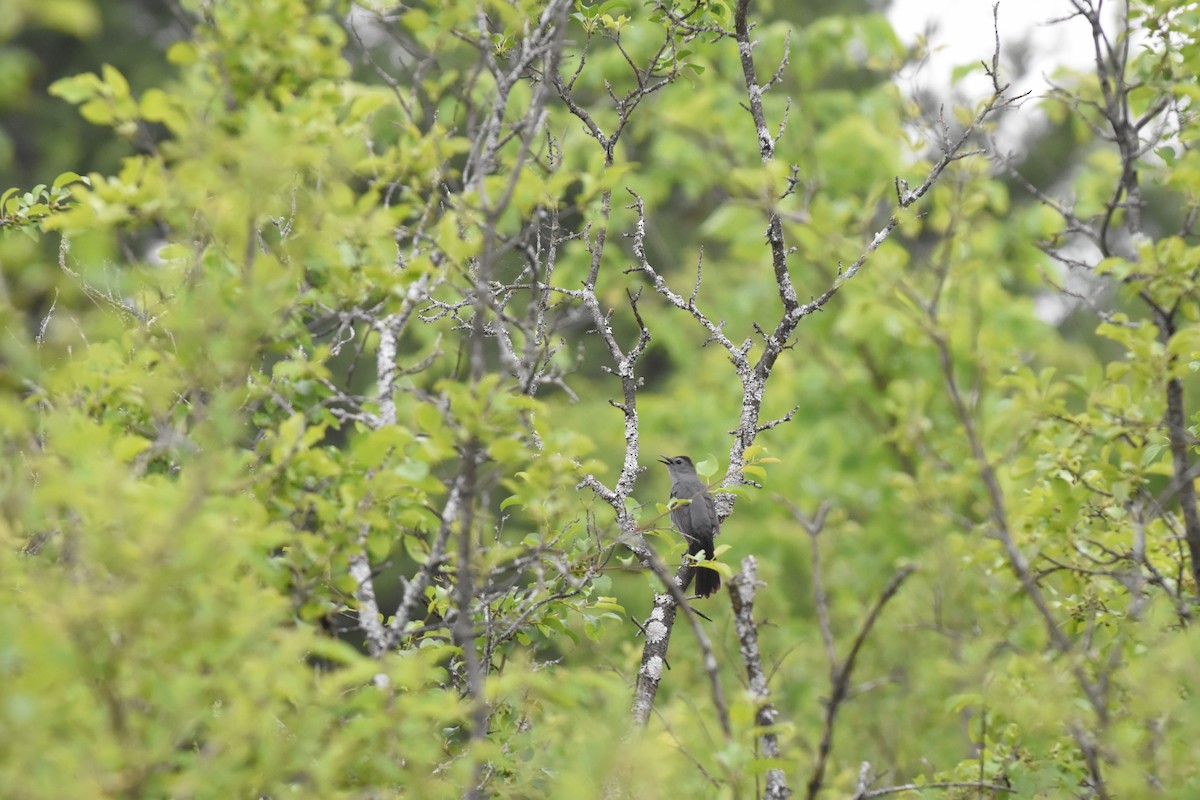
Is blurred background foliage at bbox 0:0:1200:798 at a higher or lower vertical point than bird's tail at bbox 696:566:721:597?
lower

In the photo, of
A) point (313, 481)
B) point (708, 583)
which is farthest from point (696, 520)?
point (313, 481)

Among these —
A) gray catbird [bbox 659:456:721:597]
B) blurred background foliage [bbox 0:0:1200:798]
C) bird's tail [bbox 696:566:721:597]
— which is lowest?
blurred background foliage [bbox 0:0:1200:798]

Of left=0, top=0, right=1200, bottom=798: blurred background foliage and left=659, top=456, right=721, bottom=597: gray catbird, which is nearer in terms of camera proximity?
left=0, top=0, right=1200, bottom=798: blurred background foliage

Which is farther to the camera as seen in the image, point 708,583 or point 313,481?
point 708,583

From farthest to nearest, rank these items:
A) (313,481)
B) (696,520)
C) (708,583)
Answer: (696,520) < (708,583) < (313,481)

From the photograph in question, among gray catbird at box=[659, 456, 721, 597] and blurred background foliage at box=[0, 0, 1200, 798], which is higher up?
gray catbird at box=[659, 456, 721, 597]

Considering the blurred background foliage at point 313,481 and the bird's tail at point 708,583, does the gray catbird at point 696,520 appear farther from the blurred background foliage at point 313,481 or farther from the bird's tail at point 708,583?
the blurred background foliage at point 313,481

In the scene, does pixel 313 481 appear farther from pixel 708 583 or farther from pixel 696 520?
pixel 696 520

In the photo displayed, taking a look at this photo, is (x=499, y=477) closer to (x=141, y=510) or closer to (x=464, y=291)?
(x=464, y=291)

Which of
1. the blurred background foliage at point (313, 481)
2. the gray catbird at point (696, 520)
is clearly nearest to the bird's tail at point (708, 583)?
the gray catbird at point (696, 520)

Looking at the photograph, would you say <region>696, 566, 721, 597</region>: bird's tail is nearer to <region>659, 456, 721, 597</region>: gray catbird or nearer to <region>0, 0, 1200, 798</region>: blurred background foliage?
<region>659, 456, 721, 597</region>: gray catbird

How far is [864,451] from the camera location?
35.9 feet

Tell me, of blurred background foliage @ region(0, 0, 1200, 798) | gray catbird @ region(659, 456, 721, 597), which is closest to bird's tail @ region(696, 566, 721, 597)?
gray catbird @ region(659, 456, 721, 597)

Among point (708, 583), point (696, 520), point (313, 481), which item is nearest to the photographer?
point (313, 481)
